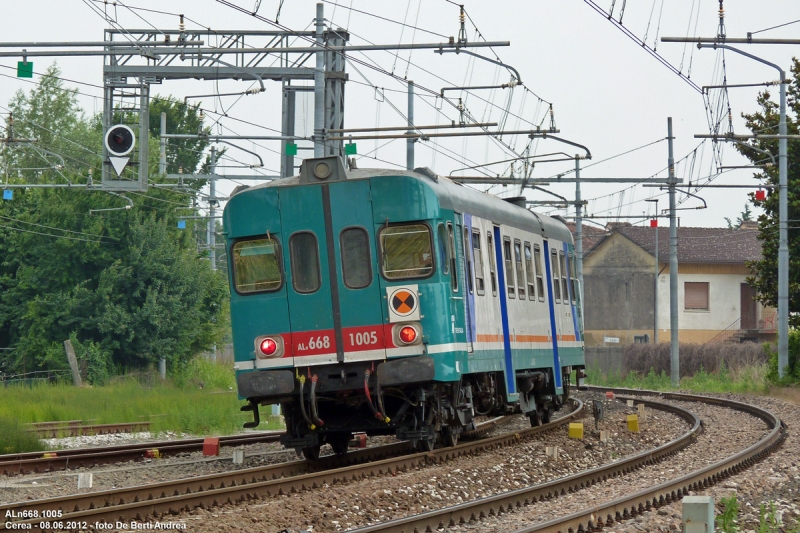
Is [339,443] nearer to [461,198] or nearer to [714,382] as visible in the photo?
[461,198]

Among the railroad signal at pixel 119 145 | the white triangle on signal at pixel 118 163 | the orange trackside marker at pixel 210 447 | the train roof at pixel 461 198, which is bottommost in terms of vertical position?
the orange trackside marker at pixel 210 447

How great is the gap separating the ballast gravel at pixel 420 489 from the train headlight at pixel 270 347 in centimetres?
187

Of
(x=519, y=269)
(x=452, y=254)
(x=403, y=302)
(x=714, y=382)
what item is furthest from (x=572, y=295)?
(x=714, y=382)

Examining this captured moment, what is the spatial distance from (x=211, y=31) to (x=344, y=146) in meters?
4.71

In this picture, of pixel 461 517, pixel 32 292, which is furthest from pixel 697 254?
pixel 461 517

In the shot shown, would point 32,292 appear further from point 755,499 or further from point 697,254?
point 697,254

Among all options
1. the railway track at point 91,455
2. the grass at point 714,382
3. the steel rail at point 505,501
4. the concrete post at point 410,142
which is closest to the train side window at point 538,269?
the steel rail at point 505,501

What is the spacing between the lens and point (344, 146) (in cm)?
2481

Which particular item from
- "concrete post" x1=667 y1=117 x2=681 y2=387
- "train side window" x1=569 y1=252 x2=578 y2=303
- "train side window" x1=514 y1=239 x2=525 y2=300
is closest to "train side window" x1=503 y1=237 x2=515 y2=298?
"train side window" x1=514 y1=239 x2=525 y2=300

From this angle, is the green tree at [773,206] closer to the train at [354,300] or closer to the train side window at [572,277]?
A: the train side window at [572,277]

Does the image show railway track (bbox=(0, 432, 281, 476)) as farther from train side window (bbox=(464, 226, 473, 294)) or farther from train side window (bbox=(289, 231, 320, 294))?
train side window (bbox=(464, 226, 473, 294))

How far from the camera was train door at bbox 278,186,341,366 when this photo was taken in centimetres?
1296

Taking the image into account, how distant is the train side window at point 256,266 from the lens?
1330 centimetres

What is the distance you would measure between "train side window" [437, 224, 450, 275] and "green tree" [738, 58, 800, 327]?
22840mm
